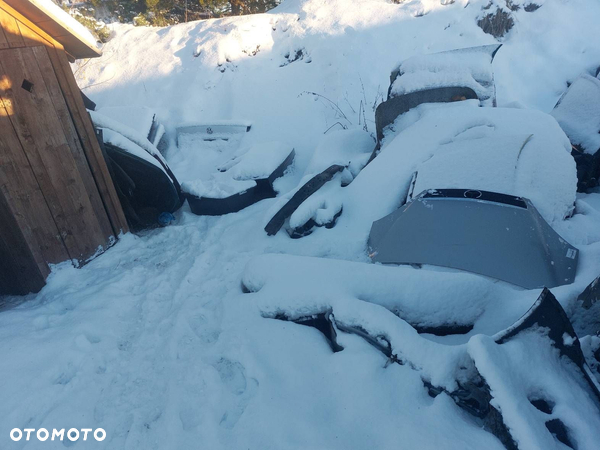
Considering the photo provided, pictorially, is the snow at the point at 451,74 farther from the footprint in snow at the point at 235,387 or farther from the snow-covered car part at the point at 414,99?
the footprint in snow at the point at 235,387

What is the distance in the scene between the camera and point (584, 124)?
157 inches

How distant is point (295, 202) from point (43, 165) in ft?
7.25

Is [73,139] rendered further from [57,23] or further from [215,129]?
[215,129]

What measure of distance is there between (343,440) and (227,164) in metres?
3.97

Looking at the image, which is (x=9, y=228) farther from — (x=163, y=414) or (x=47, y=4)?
(x=163, y=414)

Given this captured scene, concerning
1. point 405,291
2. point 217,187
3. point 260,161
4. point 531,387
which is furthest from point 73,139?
point 531,387

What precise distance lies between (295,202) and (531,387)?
2.56 metres

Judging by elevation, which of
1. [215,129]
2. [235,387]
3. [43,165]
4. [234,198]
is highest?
[43,165]

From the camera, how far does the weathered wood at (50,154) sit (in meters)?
2.96

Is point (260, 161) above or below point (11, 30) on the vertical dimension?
below

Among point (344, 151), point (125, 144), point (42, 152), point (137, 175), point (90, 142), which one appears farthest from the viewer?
point (344, 151)

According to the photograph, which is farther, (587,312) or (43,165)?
(43,165)

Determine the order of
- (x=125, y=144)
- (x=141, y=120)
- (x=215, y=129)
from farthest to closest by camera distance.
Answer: (x=215, y=129) → (x=141, y=120) → (x=125, y=144)

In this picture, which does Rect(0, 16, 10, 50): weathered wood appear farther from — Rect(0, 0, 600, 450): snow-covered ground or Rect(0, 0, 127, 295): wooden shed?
Rect(0, 0, 600, 450): snow-covered ground
